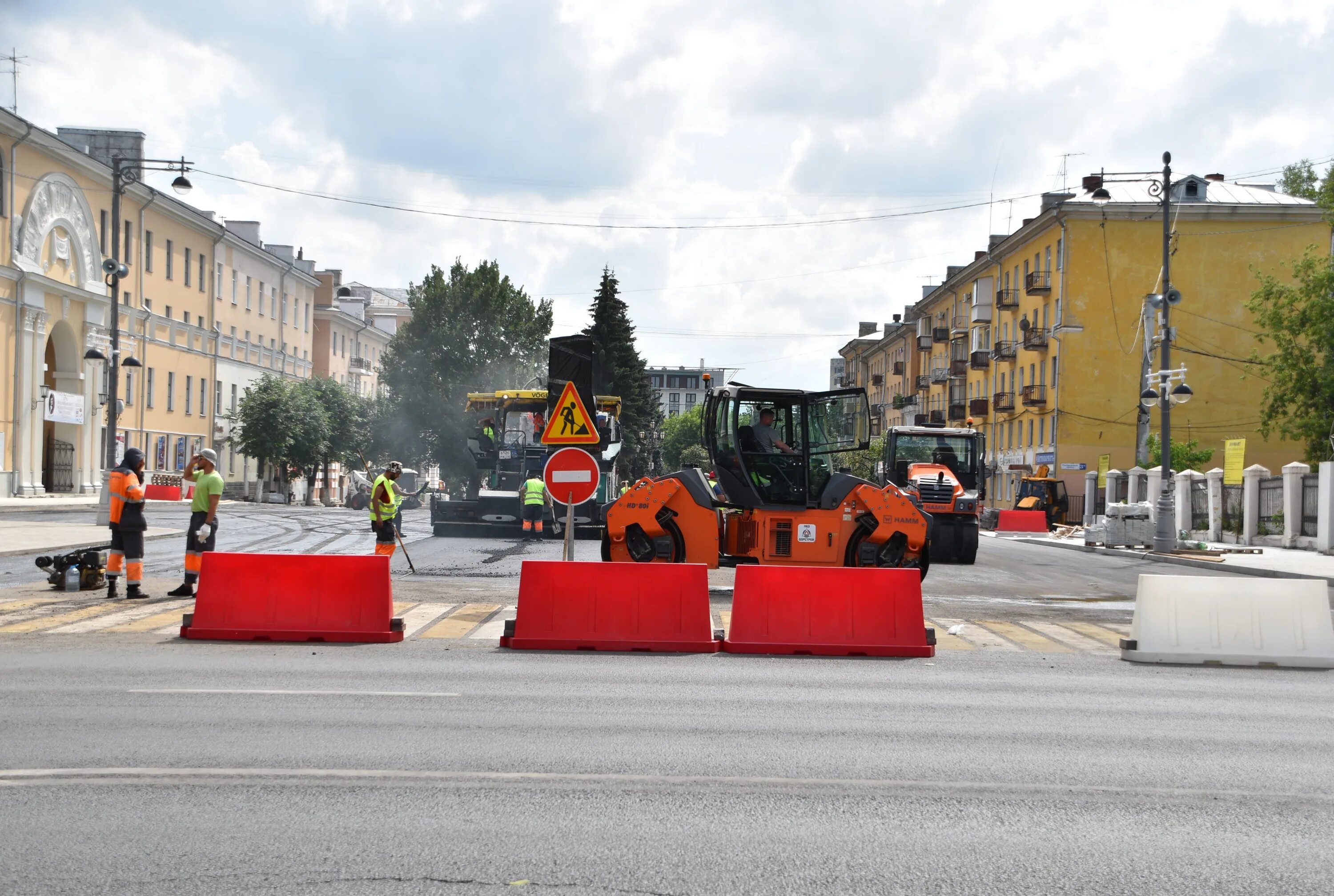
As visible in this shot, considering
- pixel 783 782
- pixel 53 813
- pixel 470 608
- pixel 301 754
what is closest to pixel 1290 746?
pixel 783 782

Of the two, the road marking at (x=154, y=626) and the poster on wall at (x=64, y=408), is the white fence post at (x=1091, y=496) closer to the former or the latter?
the poster on wall at (x=64, y=408)

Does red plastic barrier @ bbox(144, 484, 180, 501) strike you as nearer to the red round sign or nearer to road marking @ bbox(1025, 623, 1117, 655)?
the red round sign

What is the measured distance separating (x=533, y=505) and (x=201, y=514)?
14.1 metres

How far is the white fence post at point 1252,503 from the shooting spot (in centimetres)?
3722

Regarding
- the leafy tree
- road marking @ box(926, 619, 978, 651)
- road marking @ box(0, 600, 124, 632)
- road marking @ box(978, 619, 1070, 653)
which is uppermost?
the leafy tree

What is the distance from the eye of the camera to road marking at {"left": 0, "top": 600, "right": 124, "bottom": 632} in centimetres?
1251

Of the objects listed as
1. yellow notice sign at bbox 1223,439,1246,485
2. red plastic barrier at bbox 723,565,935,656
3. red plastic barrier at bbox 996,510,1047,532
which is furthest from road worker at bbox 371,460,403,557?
red plastic barrier at bbox 996,510,1047,532

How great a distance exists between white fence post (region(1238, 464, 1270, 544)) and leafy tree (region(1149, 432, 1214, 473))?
36.2 ft

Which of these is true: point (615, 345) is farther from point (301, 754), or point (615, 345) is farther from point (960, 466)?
point (301, 754)

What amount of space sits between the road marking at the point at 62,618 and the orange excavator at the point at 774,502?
6.05 meters

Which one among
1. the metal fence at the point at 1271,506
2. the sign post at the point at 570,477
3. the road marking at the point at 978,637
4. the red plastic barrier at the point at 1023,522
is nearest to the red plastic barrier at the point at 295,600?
the sign post at the point at 570,477

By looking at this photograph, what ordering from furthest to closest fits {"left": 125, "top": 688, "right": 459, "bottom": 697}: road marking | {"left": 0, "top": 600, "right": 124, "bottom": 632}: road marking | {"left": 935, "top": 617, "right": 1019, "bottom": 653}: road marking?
{"left": 935, "top": 617, "right": 1019, "bottom": 653}: road marking
{"left": 0, "top": 600, "right": 124, "bottom": 632}: road marking
{"left": 125, "top": 688, "right": 459, "bottom": 697}: road marking

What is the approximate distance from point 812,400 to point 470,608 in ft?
18.2

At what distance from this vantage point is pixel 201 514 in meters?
15.1
